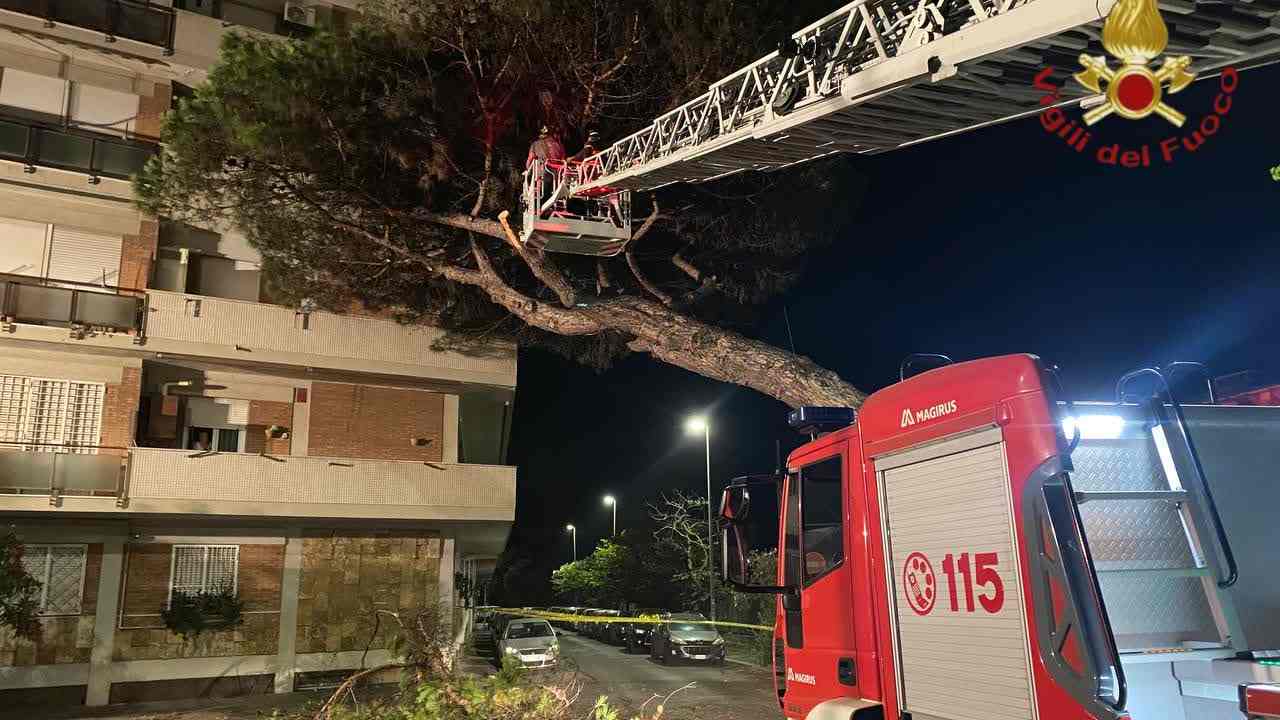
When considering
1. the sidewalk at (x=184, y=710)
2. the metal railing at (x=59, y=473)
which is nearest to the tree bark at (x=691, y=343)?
the sidewalk at (x=184, y=710)

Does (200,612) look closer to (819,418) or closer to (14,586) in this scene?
(14,586)

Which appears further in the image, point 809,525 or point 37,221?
point 37,221

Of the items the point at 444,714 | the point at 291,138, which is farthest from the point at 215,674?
the point at 444,714

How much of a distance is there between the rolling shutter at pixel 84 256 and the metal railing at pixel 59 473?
3.49 metres

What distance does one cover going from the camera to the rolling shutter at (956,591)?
12.4 feet

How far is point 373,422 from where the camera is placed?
19.7 metres

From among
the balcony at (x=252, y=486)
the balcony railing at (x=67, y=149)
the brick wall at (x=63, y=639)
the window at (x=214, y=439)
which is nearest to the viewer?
the balcony at (x=252, y=486)

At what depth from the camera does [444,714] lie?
21.2 feet

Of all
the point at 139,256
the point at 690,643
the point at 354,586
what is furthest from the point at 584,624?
the point at 139,256

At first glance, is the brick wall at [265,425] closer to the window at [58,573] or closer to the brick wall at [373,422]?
the brick wall at [373,422]

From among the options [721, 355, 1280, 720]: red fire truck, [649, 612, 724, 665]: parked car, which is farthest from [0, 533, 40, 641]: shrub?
[721, 355, 1280, 720]: red fire truck

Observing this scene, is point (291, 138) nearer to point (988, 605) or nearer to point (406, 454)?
point (406, 454)

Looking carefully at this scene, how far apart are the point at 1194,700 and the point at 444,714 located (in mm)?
4743

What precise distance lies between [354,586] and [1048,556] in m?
17.9
